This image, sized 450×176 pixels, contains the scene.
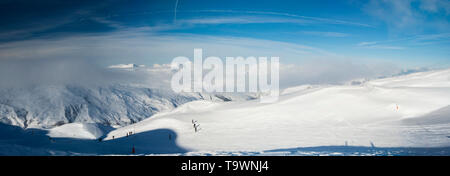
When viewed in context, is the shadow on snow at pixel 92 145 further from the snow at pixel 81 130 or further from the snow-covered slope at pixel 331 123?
the snow at pixel 81 130

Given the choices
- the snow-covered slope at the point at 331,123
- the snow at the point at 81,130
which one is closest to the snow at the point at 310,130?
the snow-covered slope at the point at 331,123

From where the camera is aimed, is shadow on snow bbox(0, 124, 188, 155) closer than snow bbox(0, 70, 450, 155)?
Yes

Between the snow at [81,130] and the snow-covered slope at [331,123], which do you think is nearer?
the snow-covered slope at [331,123]

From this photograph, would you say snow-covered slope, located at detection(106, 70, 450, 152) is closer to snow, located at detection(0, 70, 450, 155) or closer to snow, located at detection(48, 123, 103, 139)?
snow, located at detection(0, 70, 450, 155)

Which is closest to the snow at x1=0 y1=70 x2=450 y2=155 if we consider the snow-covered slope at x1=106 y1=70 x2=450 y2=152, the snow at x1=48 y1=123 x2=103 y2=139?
the snow-covered slope at x1=106 y1=70 x2=450 y2=152

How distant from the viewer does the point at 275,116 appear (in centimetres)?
3653

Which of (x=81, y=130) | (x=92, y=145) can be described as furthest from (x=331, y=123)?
(x=81, y=130)

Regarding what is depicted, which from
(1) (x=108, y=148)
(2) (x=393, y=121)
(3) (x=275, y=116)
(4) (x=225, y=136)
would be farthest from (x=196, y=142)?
(2) (x=393, y=121)

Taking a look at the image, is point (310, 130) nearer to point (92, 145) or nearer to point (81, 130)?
point (92, 145)

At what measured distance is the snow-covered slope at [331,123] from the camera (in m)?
22.3

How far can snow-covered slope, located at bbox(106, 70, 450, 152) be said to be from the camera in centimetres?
2234

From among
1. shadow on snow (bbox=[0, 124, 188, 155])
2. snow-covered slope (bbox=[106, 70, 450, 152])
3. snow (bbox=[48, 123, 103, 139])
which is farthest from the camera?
snow (bbox=[48, 123, 103, 139])

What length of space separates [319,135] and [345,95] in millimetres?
18609

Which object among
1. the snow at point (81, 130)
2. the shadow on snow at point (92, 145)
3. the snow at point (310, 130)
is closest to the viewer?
the shadow on snow at point (92, 145)
